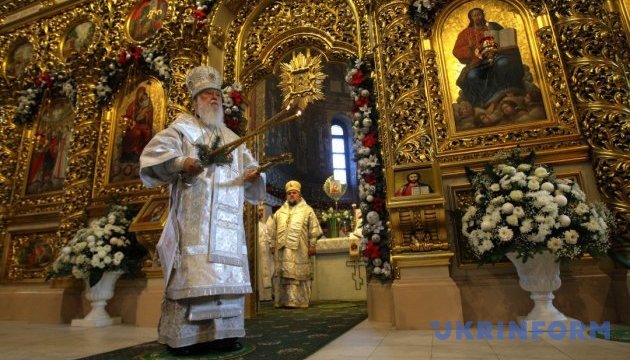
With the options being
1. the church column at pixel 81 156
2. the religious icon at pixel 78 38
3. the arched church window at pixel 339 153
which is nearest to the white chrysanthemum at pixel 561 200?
the church column at pixel 81 156

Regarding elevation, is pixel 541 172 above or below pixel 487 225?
above

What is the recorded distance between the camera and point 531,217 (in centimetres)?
356

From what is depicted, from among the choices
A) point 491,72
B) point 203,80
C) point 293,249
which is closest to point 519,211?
point 491,72

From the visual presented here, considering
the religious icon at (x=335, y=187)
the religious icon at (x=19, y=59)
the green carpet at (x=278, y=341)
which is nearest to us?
the green carpet at (x=278, y=341)

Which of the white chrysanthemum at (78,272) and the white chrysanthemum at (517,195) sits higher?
the white chrysanthemum at (517,195)

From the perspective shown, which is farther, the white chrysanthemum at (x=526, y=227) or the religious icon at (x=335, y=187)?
the religious icon at (x=335, y=187)

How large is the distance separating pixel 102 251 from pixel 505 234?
5007 mm

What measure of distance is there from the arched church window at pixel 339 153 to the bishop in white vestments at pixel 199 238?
1298cm

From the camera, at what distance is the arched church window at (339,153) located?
54.5 ft

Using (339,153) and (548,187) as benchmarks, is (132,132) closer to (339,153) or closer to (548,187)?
(548,187)

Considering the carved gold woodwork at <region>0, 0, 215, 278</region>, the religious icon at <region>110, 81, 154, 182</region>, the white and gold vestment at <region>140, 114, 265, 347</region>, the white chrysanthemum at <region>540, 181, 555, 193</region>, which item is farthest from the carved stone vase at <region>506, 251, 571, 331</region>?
the religious icon at <region>110, 81, 154, 182</region>

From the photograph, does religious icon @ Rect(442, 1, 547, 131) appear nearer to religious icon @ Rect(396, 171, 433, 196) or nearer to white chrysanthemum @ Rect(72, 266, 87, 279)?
religious icon @ Rect(396, 171, 433, 196)

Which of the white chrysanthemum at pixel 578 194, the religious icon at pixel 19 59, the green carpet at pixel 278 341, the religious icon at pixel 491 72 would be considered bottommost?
the green carpet at pixel 278 341

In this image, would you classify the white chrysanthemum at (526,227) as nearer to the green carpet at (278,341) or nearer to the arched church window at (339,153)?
the green carpet at (278,341)
